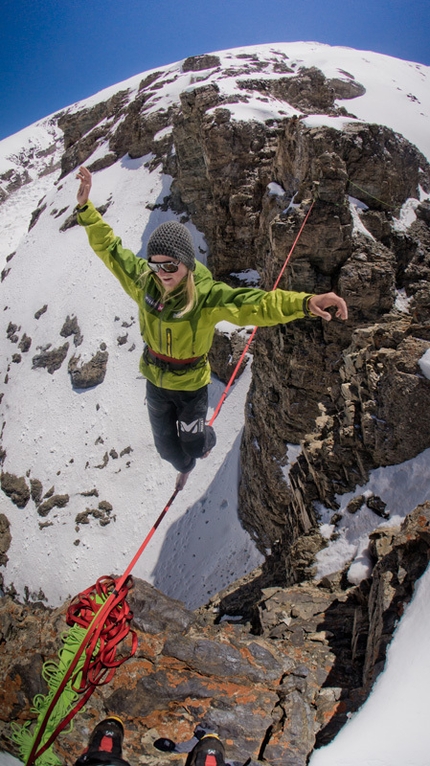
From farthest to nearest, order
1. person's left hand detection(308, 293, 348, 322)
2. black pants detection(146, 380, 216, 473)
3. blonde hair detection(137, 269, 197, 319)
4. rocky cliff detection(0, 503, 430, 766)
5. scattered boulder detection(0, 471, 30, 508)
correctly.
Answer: scattered boulder detection(0, 471, 30, 508)
black pants detection(146, 380, 216, 473)
blonde hair detection(137, 269, 197, 319)
person's left hand detection(308, 293, 348, 322)
rocky cliff detection(0, 503, 430, 766)

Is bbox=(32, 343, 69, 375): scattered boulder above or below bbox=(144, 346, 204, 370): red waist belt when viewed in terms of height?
above

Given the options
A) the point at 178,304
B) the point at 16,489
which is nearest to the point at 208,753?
the point at 178,304

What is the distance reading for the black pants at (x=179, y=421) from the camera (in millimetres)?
6102

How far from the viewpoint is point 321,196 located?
10062 mm

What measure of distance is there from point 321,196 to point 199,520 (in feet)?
47.0

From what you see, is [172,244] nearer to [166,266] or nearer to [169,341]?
[166,266]

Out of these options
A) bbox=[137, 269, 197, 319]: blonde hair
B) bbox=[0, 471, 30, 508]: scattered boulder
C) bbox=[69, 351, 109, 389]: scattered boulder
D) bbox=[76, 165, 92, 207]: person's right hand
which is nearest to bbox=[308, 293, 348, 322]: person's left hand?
bbox=[137, 269, 197, 319]: blonde hair

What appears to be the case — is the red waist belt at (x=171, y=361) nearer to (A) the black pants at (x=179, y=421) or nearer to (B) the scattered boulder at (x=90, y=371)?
(A) the black pants at (x=179, y=421)

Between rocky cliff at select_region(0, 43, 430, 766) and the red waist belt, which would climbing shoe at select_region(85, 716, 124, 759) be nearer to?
rocky cliff at select_region(0, 43, 430, 766)

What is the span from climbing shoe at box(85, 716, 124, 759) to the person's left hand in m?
3.94

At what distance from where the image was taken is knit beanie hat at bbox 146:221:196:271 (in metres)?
4.14

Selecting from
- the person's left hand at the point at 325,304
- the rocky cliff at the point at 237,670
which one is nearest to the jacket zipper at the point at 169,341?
the person's left hand at the point at 325,304

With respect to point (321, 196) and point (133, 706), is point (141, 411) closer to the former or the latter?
point (321, 196)

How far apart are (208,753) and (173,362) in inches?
154
